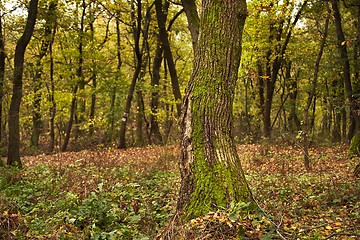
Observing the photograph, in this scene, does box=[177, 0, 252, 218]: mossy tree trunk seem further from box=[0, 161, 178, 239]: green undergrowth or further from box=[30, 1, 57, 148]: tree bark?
box=[30, 1, 57, 148]: tree bark

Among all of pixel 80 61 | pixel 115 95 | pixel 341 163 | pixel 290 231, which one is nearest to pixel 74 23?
pixel 80 61

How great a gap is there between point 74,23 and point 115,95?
15.2 ft

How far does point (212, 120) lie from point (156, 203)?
2082 millimetres

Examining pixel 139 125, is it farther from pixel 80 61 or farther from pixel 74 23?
pixel 74 23

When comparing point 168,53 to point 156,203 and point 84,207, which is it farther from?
point 84,207

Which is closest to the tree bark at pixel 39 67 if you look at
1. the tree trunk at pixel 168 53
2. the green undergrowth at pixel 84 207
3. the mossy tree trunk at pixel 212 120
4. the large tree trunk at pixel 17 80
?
the tree trunk at pixel 168 53

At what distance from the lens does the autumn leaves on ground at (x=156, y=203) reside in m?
4.35

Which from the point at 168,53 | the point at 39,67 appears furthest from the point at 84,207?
the point at 39,67

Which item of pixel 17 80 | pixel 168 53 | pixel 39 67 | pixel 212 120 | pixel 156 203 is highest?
pixel 168 53

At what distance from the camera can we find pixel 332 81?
2353 cm

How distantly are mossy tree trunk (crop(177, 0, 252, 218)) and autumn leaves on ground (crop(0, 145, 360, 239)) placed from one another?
386mm

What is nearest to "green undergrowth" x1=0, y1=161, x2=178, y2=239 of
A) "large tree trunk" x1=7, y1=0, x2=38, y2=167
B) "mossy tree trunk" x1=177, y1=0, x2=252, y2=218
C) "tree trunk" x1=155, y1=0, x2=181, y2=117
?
"mossy tree trunk" x1=177, y1=0, x2=252, y2=218

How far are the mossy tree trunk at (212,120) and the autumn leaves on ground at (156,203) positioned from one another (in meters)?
0.39

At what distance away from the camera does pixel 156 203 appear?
20.4 feet
